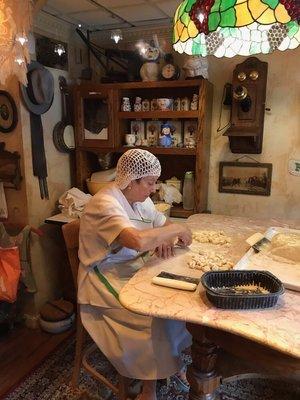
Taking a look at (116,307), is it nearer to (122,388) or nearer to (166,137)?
(122,388)

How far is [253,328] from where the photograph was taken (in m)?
0.90

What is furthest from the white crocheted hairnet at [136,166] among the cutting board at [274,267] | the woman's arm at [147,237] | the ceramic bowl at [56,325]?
the ceramic bowl at [56,325]

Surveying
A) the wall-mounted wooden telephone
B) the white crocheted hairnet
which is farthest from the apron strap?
the wall-mounted wooden telephone

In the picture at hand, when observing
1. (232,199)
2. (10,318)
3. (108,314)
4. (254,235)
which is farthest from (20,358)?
(232,199)

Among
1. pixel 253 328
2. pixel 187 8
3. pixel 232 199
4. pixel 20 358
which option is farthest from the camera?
pixel 232 199

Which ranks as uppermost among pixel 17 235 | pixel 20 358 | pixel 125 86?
pixel 125 86

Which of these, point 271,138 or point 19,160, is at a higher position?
point 271,138

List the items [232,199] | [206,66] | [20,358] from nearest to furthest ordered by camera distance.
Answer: [20,358] < [206,66] < [232,199]

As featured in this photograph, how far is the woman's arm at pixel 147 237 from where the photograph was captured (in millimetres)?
1279

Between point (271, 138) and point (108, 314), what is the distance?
1.69 meters

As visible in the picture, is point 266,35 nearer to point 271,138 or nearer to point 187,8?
point 187,8

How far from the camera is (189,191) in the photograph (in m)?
2.50

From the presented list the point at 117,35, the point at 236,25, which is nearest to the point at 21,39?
the point at 117,35

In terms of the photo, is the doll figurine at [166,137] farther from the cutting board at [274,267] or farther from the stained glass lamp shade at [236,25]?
the cutting board at [274,267]
